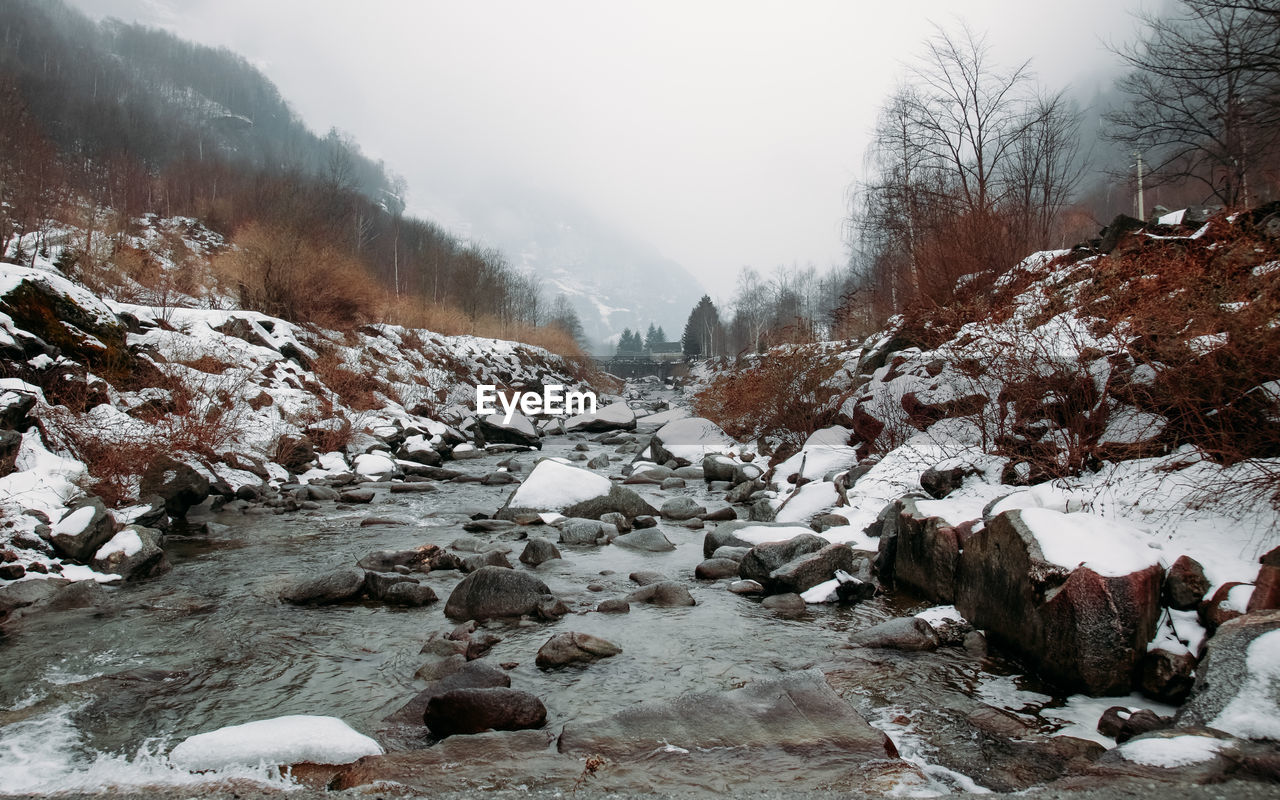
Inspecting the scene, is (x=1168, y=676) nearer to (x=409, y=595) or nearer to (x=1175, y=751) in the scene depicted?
(x=1175, y=751)

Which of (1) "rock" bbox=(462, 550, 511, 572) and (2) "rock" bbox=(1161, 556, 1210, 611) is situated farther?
(1) "rock" bbox=(462, 550, 511, 572)

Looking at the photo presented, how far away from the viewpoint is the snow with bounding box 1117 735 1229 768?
299cm

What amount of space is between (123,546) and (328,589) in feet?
8.63

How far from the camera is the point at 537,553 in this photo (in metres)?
8.05

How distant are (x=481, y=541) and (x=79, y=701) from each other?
16.2 feet

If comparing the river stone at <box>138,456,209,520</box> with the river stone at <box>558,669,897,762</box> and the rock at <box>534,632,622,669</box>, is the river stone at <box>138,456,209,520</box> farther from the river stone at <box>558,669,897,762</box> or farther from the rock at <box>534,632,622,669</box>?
the river stone at <box>558,669,897,762</box>

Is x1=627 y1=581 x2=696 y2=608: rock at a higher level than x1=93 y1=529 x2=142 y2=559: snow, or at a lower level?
lower

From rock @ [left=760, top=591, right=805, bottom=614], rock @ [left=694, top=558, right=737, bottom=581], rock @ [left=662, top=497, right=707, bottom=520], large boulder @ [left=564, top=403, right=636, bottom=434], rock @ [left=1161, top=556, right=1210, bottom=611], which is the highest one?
large boulder @ [left=564, top=403, right=636, bottom=434]

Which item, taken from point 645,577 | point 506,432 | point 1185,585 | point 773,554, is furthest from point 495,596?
point 506,432

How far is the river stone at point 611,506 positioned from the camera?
10492mm

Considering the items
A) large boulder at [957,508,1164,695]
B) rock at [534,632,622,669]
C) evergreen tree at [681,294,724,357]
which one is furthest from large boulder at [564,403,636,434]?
evergreen tree at [681,294,724,357]

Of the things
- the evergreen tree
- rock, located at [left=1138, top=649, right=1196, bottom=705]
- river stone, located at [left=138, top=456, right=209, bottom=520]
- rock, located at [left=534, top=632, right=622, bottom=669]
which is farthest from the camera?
the evergreen tree

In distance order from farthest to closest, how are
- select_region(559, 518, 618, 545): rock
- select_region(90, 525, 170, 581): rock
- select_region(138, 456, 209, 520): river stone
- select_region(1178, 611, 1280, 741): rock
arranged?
select_region(138, 456, 209, 520): river stone → select_region(559, 518, 618, 545): rock → select_region(90, 525, 170, 581): rock → select_region(1178, 611, 1280, 741): rock

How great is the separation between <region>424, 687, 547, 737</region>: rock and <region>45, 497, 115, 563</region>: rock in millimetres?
5393
